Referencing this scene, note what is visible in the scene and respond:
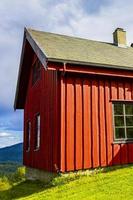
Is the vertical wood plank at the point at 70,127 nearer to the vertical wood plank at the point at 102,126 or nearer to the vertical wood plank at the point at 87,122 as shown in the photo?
the vertical wood plank at the point at 87,122

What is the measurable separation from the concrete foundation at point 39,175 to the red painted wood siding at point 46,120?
0.26 m

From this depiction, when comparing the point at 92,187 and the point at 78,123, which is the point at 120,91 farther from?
the point at 92,187

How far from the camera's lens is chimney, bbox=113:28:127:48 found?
875 inches

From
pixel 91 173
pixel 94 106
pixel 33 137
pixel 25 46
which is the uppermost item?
pixel 25 46

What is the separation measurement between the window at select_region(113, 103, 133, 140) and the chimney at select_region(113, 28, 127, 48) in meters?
7.13

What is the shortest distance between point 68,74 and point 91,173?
458 cm

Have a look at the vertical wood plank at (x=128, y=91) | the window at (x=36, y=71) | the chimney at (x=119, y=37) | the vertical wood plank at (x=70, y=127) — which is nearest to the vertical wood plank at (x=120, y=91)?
the vertical wood plank at (x=128, y=91)

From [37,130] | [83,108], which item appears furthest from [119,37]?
[83,108]

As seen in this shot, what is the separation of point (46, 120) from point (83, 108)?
234 centimetres

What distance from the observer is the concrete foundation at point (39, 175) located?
1561 centimetres

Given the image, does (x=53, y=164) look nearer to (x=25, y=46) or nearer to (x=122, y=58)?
(x=122, y=58)

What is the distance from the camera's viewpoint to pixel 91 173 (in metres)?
14.6

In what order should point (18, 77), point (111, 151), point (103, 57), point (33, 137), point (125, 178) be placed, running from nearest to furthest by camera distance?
point (125, 178), point (111, 151), point (103, 57), point (33, 137), point (18, 77)

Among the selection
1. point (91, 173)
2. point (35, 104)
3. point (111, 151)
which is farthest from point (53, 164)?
point (35, 104)
